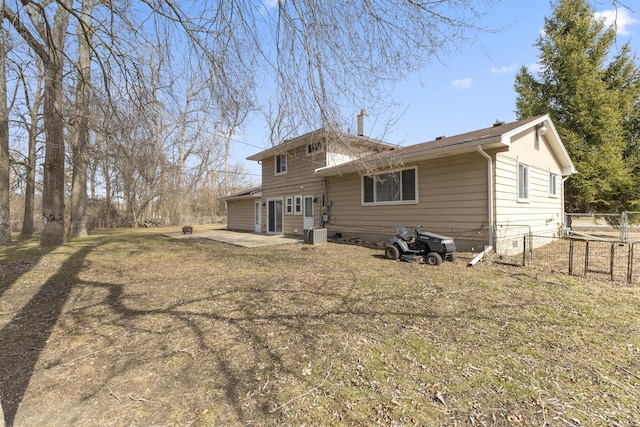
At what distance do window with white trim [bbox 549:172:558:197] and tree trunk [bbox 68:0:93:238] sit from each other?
1418cm

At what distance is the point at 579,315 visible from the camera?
3756 millimetres

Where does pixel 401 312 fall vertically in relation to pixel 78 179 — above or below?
below

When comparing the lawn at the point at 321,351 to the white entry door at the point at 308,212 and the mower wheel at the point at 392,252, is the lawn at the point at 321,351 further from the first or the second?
the white entry door at the point at 308,212

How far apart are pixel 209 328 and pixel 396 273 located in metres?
3.83

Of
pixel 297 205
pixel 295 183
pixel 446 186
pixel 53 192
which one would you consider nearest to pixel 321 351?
pixel 446 186

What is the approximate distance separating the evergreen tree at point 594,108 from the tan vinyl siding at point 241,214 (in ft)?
59.2

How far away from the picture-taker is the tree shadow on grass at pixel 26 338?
7.70 ft

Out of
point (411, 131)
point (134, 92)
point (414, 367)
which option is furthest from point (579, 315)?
point (134, 92)

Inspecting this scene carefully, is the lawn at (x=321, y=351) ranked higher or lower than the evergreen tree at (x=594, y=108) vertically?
lower

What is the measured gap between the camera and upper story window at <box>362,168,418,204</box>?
962 cm

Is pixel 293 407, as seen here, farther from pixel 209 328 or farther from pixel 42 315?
pixel 42 315

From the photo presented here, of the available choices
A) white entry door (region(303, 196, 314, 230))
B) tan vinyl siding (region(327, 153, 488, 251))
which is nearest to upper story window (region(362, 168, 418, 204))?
tan vinyl siding (region(327, 153, 488, 251))

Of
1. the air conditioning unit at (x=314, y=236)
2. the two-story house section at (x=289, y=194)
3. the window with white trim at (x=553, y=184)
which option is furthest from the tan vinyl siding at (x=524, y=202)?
the air conditioning unit at (x=314, y=236)

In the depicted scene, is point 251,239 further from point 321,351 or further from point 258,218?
point 321,351
